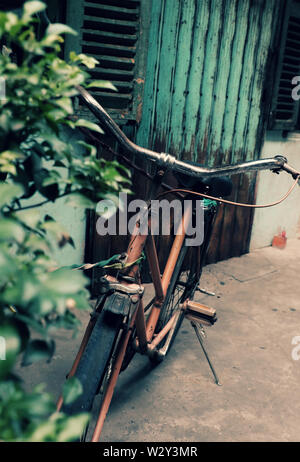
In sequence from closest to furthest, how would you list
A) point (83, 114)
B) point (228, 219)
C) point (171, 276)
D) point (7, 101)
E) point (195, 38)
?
point (7, 101) → point (171, 276) → point (83, 114) → point (195, 38) → point (228, 219)

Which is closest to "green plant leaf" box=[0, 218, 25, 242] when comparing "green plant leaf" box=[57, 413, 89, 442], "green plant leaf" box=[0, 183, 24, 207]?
"green plant leaf" box=[0, 183, 24, 207]

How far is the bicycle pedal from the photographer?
271 cm

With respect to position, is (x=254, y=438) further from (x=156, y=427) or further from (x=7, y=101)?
(x=7, y=101)

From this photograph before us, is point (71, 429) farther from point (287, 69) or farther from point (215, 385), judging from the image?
point (287, 69)

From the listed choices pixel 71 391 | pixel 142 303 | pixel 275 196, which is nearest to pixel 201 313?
pixel 142 303

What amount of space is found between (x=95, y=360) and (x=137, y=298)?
0.35 m

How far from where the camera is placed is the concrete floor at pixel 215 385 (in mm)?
2387

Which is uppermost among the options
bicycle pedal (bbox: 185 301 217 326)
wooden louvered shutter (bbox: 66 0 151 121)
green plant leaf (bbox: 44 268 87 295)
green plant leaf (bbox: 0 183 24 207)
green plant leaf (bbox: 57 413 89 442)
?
→ wooden louvered shutter (bbox: 66 0 151 121)

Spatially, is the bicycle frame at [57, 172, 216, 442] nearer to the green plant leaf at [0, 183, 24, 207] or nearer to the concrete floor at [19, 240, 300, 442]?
the concrete floor at [19, 240, 300, 442]

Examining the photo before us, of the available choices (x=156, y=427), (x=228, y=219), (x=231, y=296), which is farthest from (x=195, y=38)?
(x=156, y=427)

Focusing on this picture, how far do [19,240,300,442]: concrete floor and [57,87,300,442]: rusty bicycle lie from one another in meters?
0.23

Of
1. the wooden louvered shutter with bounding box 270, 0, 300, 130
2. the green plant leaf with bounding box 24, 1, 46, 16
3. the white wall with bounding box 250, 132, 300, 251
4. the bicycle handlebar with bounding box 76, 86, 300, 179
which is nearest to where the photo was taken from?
the green plant leaf with bounding box 24, 1, 46, 16

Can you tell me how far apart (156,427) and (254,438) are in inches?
20.6
